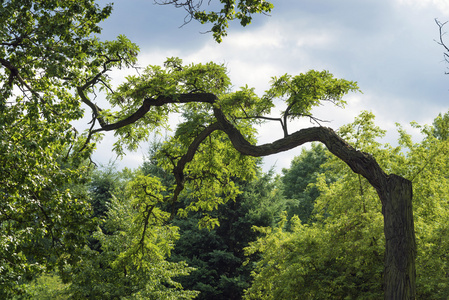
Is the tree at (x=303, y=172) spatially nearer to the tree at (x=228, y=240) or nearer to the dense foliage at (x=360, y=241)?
the tree at (x=228, y=240)

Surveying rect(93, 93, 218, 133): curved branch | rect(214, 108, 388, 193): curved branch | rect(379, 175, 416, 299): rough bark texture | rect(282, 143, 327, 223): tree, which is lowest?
rect(379, 175, 416, 299): rough bark texture

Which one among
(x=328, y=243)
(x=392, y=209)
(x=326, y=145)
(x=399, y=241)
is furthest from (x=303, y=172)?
(x=399, y=241)

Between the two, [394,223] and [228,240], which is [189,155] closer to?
[394,223]

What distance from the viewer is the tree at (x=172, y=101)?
24.7 ft

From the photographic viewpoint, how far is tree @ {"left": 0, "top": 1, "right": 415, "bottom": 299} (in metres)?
7.52

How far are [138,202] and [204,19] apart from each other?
5.85 meters

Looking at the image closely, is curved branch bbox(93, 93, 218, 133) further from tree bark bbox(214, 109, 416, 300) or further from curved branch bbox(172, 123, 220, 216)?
tree bark bbox(214, 109, 416, 300)

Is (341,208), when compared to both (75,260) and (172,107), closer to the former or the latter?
(172,107)

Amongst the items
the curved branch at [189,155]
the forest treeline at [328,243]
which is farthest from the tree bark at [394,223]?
the forest treeline at [328,243]

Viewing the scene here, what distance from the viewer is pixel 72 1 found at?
31.0ft

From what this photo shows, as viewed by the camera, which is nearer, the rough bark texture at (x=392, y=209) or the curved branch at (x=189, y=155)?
the rough bark texture at (x=392, y=209)

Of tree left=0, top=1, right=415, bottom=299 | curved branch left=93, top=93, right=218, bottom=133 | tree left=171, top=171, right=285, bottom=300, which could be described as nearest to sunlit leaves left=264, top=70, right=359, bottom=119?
tree left=0, top=1, right=415, bottom=299

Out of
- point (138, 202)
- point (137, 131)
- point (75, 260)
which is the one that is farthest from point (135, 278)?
point (75, 260)

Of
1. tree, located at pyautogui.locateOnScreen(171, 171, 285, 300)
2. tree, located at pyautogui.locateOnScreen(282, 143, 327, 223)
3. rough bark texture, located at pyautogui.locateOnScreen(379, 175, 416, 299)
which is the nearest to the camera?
rough bark texture, located at pyautogui.locateOnScreen(379, 175, 416, 299)
